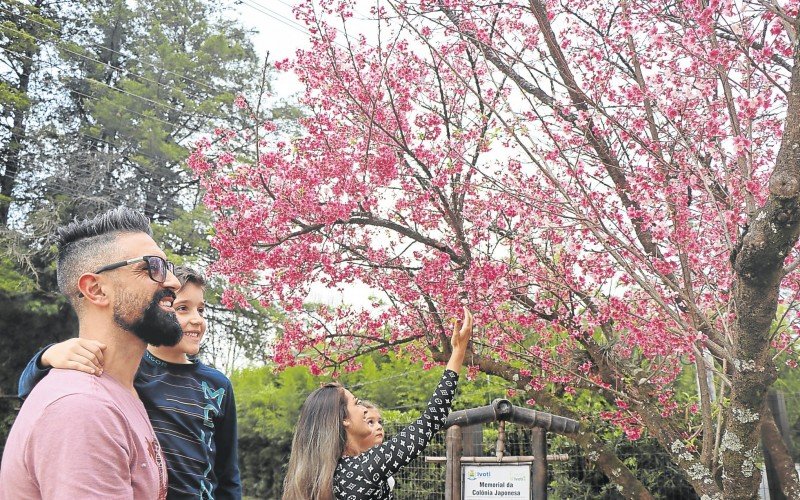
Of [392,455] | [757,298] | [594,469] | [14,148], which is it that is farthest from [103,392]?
[14,148]

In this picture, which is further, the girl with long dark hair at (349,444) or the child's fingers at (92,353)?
the girl with long dark hair at (349,444)

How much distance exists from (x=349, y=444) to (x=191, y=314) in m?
0.76

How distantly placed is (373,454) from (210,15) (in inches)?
706

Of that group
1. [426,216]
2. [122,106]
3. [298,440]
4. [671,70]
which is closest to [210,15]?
[122,106]

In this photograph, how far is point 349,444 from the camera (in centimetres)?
255

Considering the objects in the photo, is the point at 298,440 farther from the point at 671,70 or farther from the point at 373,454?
the point at 671,70

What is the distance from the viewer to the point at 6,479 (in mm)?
1267

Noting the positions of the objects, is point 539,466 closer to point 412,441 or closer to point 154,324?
point 412,441

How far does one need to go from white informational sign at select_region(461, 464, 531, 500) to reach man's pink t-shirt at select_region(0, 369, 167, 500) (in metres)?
2.87

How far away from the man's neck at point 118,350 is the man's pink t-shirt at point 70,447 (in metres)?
0.14

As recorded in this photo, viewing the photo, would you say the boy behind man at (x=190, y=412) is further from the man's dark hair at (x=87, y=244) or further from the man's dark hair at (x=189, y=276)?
the man's dark hair at (x=87, y=244)

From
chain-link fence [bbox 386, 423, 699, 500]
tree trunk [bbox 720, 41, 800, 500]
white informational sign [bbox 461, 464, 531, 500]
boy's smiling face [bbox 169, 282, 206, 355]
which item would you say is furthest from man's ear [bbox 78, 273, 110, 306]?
chain-link fence [bbox 386, 423, 699, 500]

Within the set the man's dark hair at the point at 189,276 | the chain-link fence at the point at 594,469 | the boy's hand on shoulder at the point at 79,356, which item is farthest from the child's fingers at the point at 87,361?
the chain-link fence at the point at 594,469

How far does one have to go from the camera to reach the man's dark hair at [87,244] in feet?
5.16
